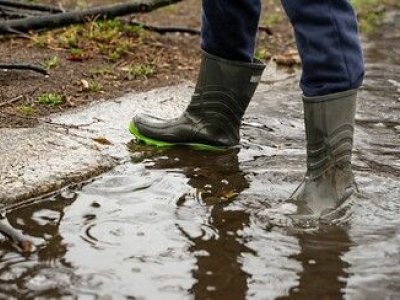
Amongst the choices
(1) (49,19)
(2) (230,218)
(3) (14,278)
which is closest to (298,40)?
(2) (230,218)

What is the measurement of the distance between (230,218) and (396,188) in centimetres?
73

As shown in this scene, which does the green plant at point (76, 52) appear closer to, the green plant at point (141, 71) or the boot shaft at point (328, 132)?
the green plant at point (141, 71)

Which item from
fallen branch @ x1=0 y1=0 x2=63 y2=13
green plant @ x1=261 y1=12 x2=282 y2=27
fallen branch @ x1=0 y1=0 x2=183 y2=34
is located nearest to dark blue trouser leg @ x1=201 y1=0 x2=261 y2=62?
fallen branch @ x1=0 y1=0 x2=183 y2=34

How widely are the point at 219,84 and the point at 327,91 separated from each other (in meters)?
0.84

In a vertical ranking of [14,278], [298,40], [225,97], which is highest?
[298,40]

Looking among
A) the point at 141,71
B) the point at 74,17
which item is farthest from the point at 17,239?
the point at 74,17

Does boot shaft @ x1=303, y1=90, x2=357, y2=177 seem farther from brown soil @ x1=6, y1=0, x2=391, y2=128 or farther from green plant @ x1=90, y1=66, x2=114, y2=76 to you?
green plant @ x1=90, y1=66, x2=114, y2=76

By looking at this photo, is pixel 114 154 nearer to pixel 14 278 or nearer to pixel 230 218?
pixel 230 218

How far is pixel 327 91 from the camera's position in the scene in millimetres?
2541

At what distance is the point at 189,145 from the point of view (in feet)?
11.1

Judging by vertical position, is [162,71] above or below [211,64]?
below

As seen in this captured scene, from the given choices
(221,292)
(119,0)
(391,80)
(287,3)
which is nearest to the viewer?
(221,292)

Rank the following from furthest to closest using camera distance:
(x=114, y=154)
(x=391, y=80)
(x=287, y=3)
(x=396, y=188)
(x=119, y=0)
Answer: (x=119, y=0) → (x=391, y=80) → (x=114, y=154) → (x=396, y=188) → (x=287, y=3)

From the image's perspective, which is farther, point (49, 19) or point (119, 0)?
point (119, 0)
